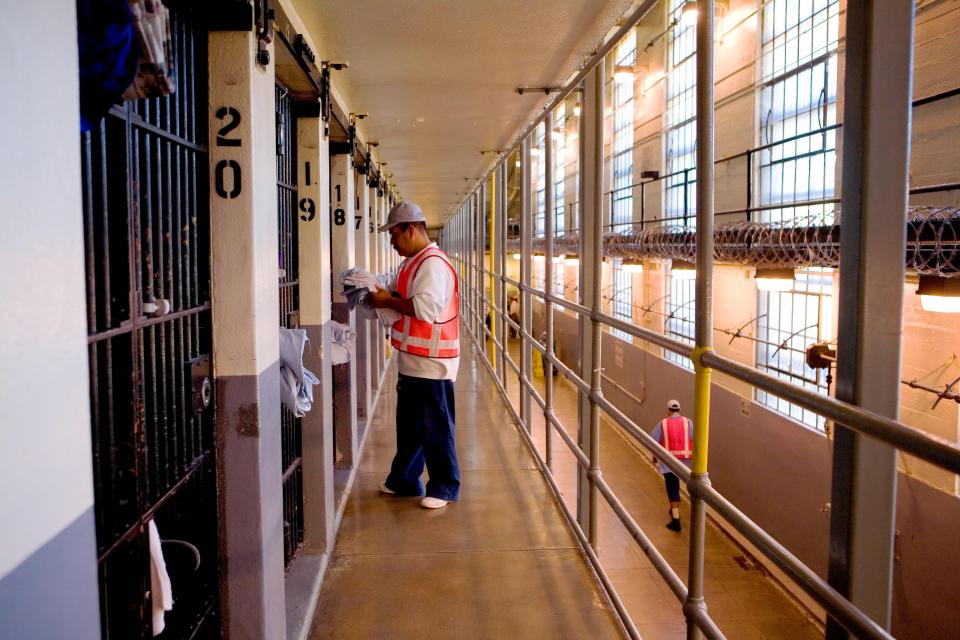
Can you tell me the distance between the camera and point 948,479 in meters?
5.37

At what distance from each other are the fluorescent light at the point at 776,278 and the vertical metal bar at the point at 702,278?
449 centimetres

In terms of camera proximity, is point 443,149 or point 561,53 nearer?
point 561,53

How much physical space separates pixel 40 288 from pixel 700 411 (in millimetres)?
1401

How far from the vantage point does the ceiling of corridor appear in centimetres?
262

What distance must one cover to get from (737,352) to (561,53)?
6.27m

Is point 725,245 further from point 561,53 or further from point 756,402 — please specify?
point 561,53

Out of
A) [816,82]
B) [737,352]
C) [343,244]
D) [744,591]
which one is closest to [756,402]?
[737,352]

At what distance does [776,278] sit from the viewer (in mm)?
5969

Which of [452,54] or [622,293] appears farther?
[622,293]

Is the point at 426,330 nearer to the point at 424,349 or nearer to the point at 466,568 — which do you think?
the point at 424,349

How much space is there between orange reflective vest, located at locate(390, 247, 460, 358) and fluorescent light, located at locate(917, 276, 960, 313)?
8.45 feet

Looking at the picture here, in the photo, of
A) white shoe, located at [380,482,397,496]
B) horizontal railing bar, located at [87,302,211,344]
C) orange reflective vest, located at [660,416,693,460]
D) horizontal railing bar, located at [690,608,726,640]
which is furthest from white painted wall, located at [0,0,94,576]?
orange reflective vest, located at [660,416,693,460]

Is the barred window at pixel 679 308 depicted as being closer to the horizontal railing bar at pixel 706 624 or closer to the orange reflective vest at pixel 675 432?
the orange reflective vest at pixel 675 432

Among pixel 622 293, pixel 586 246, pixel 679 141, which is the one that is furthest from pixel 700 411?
pixel 622 293
